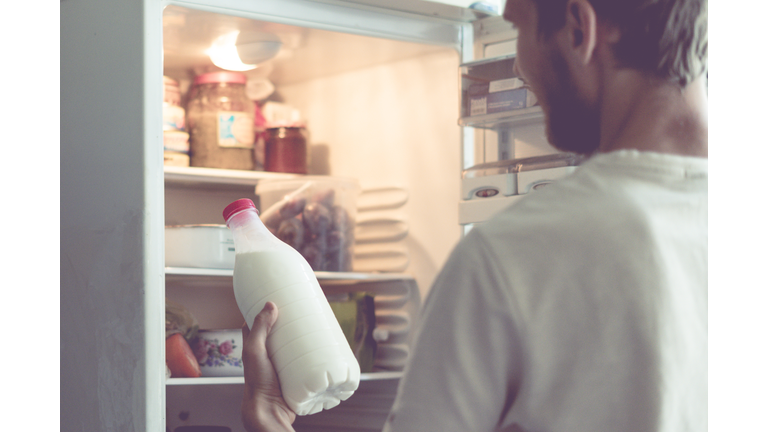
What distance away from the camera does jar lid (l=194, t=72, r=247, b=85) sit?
1.73 meters

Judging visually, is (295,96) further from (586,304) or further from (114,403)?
(586,304)

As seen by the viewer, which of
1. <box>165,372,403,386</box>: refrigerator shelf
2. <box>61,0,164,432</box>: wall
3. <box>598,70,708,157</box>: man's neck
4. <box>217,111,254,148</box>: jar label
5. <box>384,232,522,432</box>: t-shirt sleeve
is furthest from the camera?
<box>217,111,254,148</box>: jar label

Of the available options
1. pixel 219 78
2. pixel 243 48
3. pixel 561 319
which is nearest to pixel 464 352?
pixel 561 319

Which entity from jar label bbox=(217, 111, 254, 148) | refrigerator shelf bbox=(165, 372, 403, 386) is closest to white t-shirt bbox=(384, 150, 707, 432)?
refrigerator shelf bbox=(165, 372, 403, 386)

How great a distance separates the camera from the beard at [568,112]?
2.03 feet

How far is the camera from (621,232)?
21.0 inches

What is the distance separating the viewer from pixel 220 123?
5.55ft

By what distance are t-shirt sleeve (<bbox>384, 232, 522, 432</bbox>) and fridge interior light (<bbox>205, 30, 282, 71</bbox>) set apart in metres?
1.15

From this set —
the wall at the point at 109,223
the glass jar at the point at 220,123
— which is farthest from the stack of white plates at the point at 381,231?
the wall at the point at 109,223

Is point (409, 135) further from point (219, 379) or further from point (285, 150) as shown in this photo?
point (219, 379)

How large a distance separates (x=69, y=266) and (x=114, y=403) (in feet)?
0.82

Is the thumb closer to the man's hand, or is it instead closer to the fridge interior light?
the man's hand

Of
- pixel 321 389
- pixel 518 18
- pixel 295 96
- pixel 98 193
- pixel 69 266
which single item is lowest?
pixel 321 389
